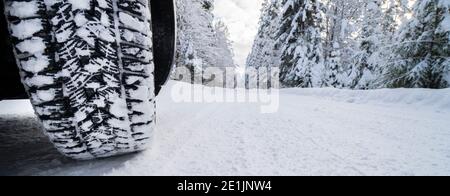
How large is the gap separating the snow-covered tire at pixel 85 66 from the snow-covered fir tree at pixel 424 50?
667 centimetres

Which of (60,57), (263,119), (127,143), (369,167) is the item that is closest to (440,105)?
(263,119)

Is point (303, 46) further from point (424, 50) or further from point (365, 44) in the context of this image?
point (424, 50)

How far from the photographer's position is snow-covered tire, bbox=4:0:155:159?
2.87 feet

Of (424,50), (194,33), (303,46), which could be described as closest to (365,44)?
(303,46)

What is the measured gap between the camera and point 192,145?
134cm

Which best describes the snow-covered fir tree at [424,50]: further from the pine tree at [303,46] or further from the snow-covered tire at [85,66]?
the pine tree at [303,46]

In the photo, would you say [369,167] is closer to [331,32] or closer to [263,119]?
[263,119]

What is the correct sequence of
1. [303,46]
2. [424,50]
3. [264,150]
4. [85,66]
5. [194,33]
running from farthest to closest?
1. [194,33]
2. [303,46]
3. [424,50]
4. [264,150]
5. [85,66]

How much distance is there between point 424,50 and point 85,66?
289 inches

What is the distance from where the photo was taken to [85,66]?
3.01 feet

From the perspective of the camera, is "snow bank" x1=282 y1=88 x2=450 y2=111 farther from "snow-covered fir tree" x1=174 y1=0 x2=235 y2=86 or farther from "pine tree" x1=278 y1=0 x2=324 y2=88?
"snow-covered fir tree" x1=174 y1=0 x2=235 y2=86

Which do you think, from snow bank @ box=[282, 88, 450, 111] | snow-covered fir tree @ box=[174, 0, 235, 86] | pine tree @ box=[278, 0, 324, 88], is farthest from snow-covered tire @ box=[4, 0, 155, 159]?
pine tree @ box=[278, 0, 324, 88]

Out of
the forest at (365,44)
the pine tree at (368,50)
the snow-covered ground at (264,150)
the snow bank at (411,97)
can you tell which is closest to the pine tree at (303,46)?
the forest at (365,44)

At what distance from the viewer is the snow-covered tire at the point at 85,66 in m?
0.87
